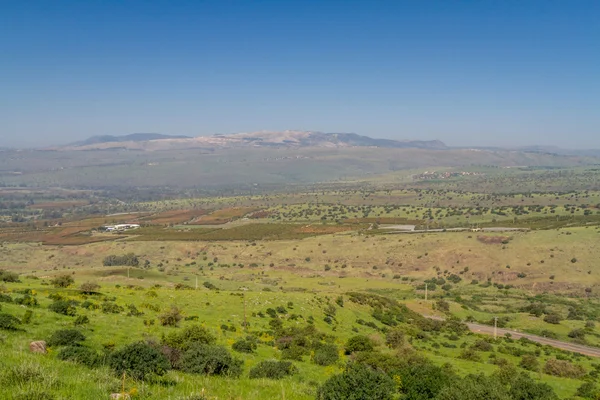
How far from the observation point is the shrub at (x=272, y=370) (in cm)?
1890

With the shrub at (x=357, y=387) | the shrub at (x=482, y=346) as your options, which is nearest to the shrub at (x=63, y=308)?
the shrub at (x=357, y=387)

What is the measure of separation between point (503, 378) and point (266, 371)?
16168 mm

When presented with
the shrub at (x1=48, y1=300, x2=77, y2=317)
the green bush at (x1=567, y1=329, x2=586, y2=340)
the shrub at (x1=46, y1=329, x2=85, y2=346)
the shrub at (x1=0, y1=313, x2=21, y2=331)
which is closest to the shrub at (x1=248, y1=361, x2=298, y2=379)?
the shrub at (x1=46, y1=329, x2=85, y2=346)

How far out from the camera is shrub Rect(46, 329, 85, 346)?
18.1 metres

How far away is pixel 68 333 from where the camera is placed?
61.9 feet

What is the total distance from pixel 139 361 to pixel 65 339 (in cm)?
793

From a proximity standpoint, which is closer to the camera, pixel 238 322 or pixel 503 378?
pixel 503 378

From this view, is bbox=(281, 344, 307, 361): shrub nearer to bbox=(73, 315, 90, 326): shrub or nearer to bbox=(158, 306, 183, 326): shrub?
bbox=(158, 306, 183, 326): shrub

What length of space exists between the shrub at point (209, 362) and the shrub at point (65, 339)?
4975mm

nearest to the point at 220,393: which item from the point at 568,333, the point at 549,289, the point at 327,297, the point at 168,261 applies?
the point at 327,297

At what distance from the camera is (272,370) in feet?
64.2

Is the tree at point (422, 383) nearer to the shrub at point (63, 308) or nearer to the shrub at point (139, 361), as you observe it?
the shrub at point (139, 361)

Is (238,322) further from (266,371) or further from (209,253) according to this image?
(209,253)

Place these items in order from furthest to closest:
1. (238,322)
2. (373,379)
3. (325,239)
A: (325,239), (238,322), (373,379)
